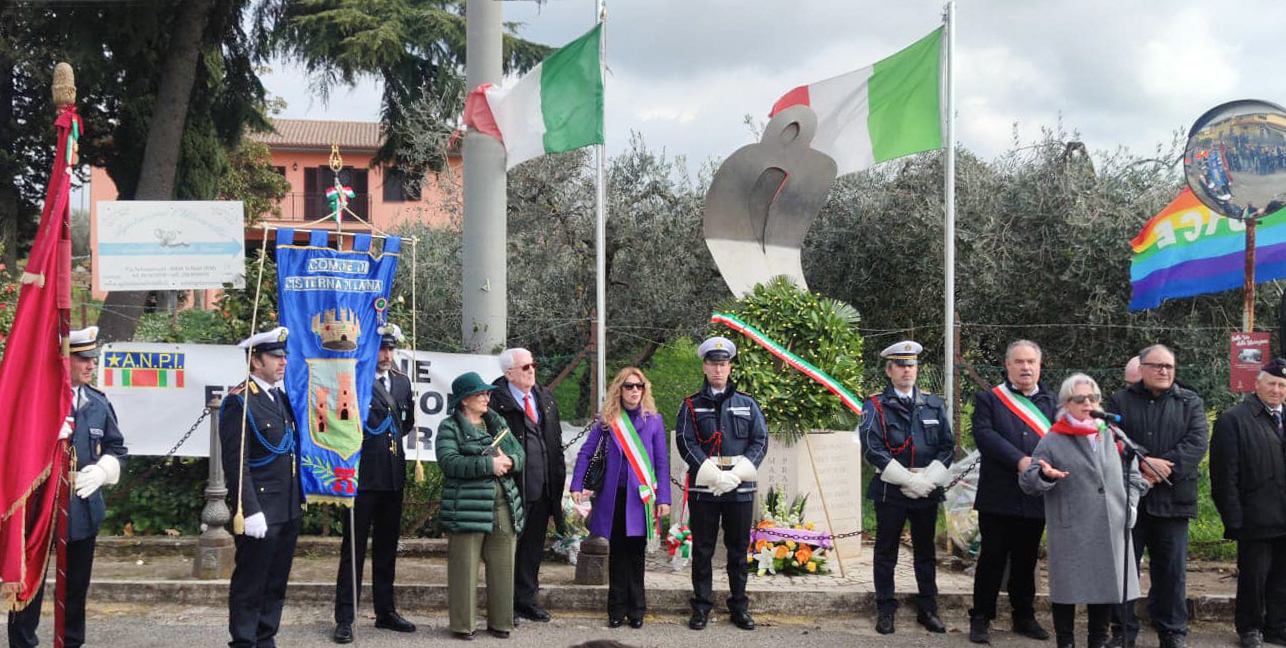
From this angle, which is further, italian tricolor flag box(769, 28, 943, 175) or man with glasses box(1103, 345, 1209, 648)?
italian tricolor flag box(769, 28, 943, 175)

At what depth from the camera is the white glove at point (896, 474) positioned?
23.2 ft

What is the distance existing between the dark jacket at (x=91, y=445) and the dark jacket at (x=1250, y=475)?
6.40 meters

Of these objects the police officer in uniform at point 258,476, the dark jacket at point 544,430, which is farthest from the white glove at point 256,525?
the dark jacket at point 544,430

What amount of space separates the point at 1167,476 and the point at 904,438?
1.54 metres

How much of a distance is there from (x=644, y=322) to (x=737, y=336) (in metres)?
4.74

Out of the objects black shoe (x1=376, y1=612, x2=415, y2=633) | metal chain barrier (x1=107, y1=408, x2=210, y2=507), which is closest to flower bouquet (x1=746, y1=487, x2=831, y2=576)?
black shoe (x1=376, y1=612, x2=415, y2=633)

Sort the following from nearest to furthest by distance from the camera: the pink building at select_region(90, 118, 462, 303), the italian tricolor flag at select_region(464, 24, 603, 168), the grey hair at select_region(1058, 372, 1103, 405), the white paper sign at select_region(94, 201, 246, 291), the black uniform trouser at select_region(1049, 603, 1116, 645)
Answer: the grey hair at select_region(1058, 372, 1103, 405) < the black uniform trouser at select_region(1049, 603, 1116, 645) < the italian tricolor flag at select_region(464, 24, 603, 168) < the white paper sign at select_region(94, 201, 246, 291) < the pink building at select_region(90, 118, 462, 303)

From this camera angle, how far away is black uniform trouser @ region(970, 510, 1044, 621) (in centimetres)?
697

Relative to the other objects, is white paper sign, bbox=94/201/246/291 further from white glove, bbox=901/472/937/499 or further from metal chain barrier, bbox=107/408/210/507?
white glove, bbox=901/472/937/499

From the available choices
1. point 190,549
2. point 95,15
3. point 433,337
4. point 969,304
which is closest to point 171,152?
point 95,15

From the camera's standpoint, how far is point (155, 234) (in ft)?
33.2

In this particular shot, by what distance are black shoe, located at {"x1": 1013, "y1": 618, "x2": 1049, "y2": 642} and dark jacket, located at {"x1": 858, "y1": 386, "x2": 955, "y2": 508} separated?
90 centimetres

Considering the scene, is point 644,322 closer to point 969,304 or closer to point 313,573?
point 969,304

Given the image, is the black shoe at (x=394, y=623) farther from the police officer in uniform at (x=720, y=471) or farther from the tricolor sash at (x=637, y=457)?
the police officer in uniform at (x=720, y=471)
